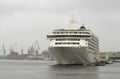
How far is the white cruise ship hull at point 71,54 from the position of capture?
11235cm

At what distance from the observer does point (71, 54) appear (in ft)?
376

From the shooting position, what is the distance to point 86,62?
404ft

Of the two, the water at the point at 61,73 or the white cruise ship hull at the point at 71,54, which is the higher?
the white cruise ship hull at the point at 71,54

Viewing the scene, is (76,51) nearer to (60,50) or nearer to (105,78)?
(60,50)

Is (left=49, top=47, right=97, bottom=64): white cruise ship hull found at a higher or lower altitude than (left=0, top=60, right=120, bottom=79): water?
higher

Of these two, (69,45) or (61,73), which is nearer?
(61,73)

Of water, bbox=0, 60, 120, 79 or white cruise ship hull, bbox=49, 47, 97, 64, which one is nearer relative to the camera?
water, bbox=0, 60, 120, 79

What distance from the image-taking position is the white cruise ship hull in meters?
112

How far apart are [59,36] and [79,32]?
6.16 metres

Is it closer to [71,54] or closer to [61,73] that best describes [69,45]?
[71,54]

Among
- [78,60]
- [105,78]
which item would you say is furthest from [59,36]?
[105,78]

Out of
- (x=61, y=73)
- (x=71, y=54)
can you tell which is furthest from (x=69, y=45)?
(x=61, y=73)

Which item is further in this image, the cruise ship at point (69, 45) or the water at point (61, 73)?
the cruise ship at point (69, 45)

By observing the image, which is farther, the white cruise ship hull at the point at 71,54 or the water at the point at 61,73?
the white cruise ship hull at the point at 71,54
